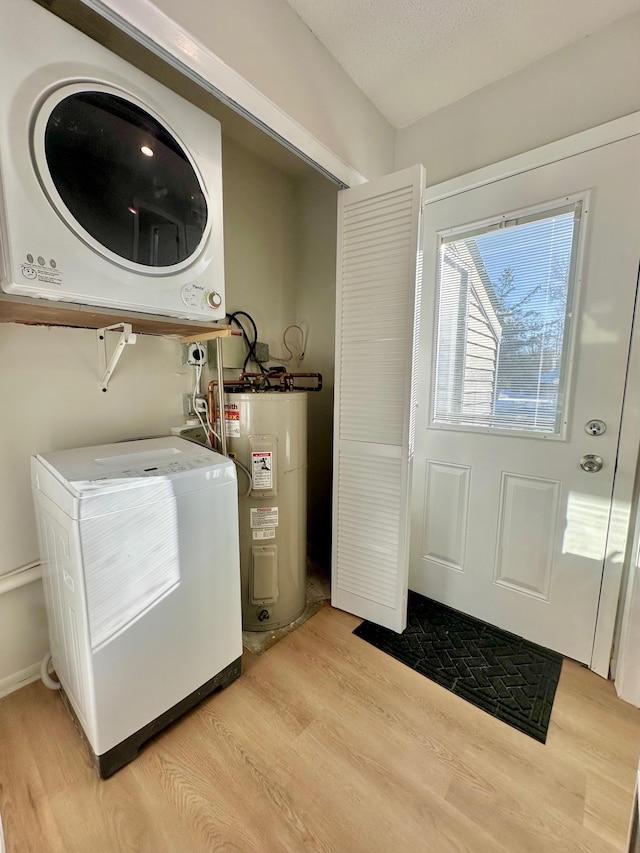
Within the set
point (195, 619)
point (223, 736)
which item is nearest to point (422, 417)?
point (195, 619)

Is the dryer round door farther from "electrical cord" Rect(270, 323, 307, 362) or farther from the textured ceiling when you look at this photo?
"electrical cord" Rect(270, 323, 307, 362)

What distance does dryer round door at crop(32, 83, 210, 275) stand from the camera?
885mm

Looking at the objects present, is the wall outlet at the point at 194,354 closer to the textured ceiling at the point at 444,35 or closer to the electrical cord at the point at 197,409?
the electrical cord at the point at 197,409

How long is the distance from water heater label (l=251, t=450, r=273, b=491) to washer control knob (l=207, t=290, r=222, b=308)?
0.65 metres

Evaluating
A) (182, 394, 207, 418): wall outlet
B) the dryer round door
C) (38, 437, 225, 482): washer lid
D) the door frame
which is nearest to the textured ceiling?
the door frame

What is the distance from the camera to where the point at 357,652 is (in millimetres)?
1547

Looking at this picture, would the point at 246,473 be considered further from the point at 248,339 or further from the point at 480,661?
the point at 480,661

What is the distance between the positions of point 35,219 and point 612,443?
1.98 meters

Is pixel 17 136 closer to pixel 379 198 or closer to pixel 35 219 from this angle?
pixel 35 219

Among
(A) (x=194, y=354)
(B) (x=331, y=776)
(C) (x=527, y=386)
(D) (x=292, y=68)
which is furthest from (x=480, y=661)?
(D) (x=292, y=68)

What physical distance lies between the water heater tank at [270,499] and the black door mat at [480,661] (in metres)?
0.44

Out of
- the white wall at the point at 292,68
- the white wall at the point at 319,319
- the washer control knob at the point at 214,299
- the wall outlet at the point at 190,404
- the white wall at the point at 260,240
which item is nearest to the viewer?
the white wall at the point at 292,68

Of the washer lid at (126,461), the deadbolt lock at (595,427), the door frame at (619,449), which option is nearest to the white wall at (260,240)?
the washer lid at (126,461)

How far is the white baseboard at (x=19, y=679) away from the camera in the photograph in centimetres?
129
